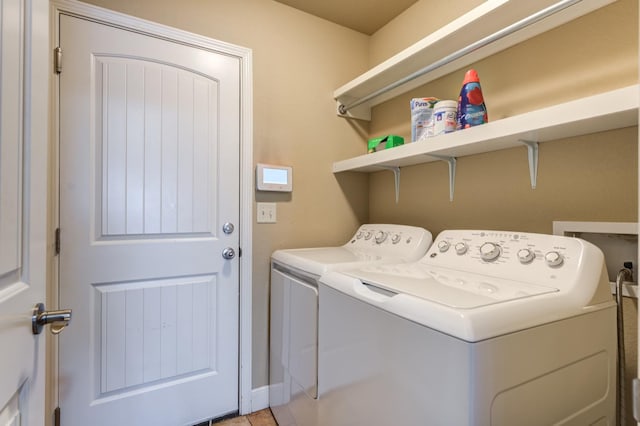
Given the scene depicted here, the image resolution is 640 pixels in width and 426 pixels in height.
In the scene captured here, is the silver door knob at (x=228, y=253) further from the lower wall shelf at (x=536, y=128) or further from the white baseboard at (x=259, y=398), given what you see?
the lower wall shelf at (x=536, y=128)

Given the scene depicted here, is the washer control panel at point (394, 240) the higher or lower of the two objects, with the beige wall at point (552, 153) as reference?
lower

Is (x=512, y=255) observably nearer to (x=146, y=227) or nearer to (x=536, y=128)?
(x=536, y=128)

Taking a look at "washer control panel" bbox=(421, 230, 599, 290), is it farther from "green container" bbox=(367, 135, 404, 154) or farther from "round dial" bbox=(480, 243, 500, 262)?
"green container" bbox=(367, 135, 404, 154)

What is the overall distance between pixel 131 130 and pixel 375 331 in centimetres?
144

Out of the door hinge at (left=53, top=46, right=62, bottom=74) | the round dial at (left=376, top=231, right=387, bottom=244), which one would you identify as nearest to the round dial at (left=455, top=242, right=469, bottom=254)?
the round dial at (left=376, top=231, right=387, bottom=244)

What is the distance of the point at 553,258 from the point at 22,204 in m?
1.38

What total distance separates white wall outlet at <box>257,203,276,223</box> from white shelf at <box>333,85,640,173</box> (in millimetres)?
756

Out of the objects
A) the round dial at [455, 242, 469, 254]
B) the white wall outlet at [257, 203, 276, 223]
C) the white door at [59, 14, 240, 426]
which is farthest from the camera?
the white wall outlet at [257, 203, 276, 223]

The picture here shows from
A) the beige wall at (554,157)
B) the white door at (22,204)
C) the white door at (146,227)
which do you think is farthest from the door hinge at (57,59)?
the beige wall at (554,157)

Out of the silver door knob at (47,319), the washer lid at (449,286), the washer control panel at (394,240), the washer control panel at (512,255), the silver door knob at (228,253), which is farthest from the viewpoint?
the silver door knob at (228,253)

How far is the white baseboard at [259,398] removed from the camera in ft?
5.80

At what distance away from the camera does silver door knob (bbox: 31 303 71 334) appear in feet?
2.08

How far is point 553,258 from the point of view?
0.99 meters

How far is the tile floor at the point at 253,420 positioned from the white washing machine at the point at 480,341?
0.69m
